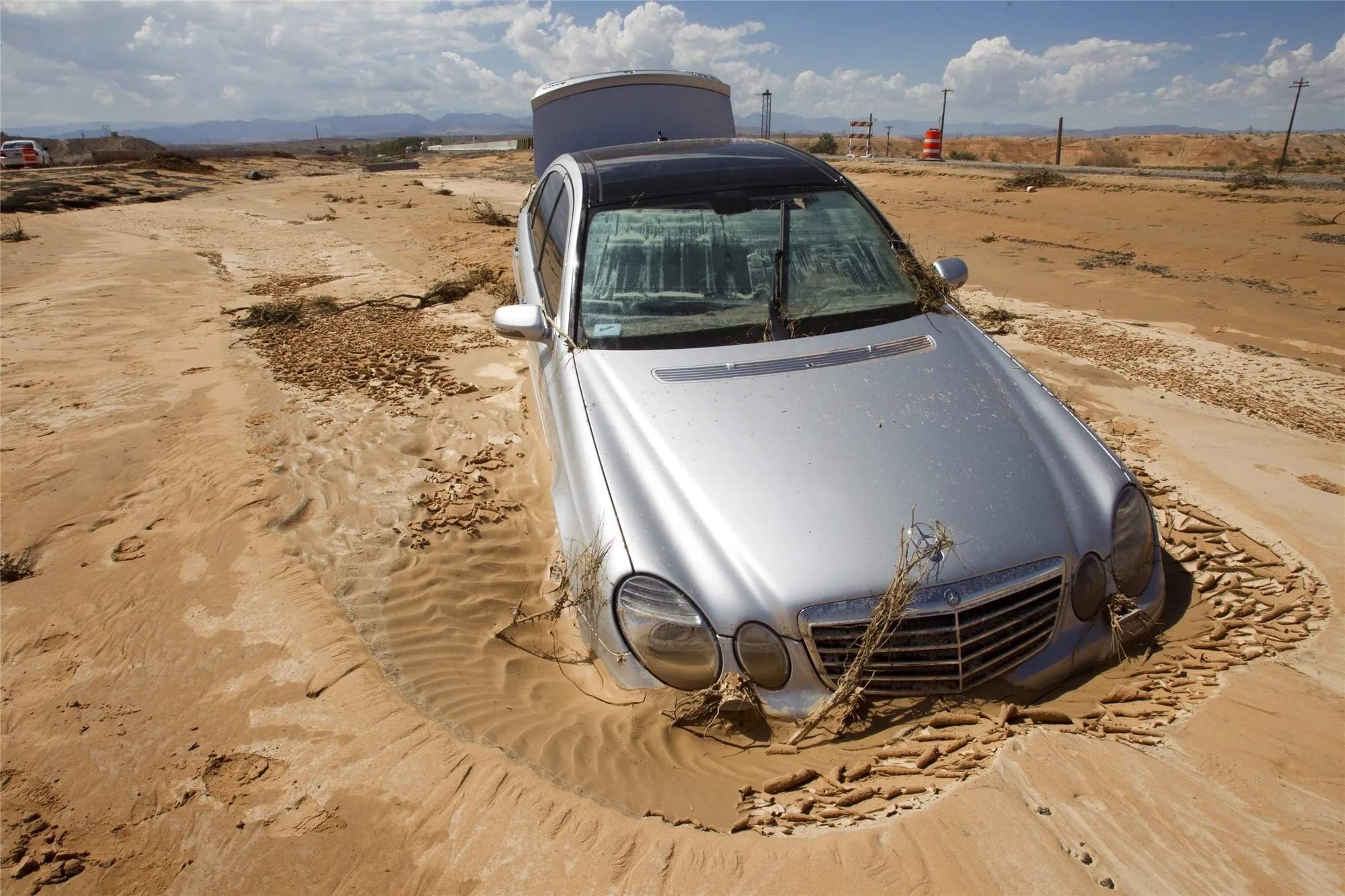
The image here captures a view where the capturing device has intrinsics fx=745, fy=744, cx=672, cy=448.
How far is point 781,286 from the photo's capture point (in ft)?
11.2

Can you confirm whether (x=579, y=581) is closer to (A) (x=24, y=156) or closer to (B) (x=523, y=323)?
(B) (x=523, y=323)

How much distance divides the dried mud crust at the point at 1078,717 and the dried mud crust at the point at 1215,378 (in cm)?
231

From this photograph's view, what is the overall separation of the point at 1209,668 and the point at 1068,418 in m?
0.98

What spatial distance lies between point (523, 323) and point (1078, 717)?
2612 millimetres

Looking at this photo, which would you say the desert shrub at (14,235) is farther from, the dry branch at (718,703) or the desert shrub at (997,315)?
the dry branch at (718,703)

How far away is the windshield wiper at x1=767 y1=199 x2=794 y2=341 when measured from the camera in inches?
127

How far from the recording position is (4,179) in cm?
2194

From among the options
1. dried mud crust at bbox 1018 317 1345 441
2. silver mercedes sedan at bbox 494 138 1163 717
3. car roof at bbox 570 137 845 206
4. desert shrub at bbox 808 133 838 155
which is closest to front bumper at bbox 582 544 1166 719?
silver mercedes sedan at bbox 494 138 1163 717

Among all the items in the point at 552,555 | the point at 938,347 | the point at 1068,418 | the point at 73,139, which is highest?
the point at 73,139

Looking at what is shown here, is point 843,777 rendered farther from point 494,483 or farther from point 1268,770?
point 494,483

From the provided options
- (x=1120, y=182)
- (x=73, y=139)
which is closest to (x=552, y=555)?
(x=1120, y=182)

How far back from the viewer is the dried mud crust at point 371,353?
5.51 metres

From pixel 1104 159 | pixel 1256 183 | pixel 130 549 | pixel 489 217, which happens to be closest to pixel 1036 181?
pixel 1256 183

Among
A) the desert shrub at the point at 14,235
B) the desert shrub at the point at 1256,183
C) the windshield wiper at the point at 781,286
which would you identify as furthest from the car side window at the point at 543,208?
the desert shrub at the point at 1256,183
